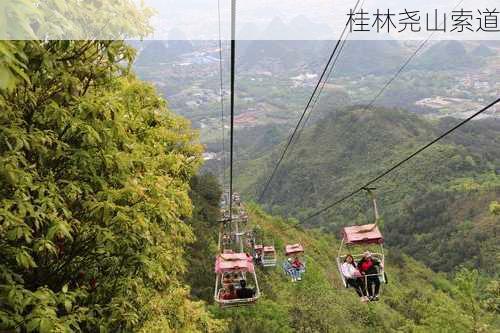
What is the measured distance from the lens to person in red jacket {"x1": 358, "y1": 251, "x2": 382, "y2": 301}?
10.7 metres

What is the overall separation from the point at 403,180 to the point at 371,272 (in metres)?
89.6

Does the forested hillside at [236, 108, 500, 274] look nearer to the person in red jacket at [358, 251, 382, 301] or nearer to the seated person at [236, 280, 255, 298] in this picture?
the seated person at [236, 280, 255, 298]

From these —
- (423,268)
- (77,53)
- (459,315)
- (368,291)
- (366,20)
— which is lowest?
(423,268)

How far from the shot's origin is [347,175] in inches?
4348

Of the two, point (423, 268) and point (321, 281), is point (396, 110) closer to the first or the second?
point (423, 268)

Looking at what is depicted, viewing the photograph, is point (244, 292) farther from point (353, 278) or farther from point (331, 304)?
point (331, 304)

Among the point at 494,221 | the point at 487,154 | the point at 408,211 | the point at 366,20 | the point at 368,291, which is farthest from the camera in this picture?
the point at 487,154

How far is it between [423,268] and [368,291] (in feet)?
220

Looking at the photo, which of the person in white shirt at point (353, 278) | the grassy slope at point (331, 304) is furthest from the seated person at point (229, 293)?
the grassy slope at point (331, 304)

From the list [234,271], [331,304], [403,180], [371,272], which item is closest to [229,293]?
[234,271]

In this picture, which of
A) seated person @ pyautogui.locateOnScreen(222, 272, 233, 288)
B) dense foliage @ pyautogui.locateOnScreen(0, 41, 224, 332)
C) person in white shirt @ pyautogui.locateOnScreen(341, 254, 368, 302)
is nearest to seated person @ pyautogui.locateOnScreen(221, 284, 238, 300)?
seated person @ pyautogui.locateOnScreen(222, 272, 233, 288)

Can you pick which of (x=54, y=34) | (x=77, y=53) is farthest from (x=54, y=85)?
(x=54, y=34)

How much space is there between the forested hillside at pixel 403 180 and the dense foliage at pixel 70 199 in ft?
197

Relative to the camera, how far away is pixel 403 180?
9588cm
